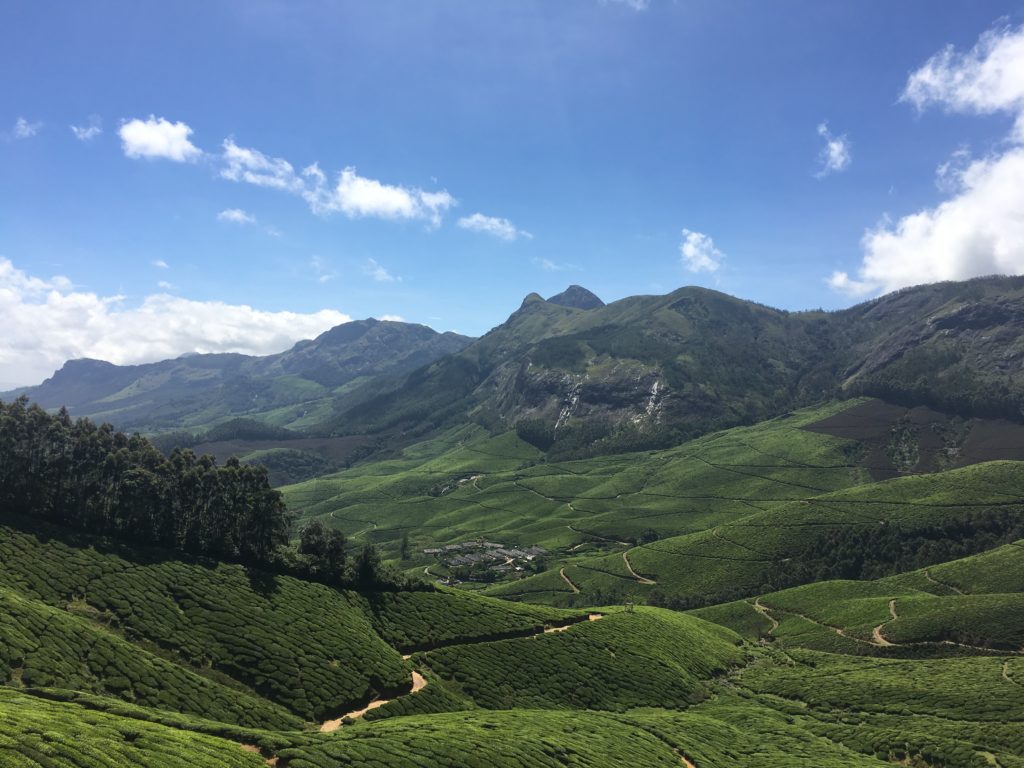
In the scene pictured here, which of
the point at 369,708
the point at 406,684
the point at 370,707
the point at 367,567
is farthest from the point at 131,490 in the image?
the point at 406,684

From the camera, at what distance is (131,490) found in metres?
106

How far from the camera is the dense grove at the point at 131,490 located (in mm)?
102188

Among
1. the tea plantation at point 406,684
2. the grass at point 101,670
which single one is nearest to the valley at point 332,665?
the grass at point 101,670

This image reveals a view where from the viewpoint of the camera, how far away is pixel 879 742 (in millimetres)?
91250

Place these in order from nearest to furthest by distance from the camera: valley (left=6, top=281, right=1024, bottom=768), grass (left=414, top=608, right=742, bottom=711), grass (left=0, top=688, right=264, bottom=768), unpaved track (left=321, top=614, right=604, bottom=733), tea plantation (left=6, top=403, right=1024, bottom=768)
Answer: grass (left=0, top=688, right=264, bottom=768) < tea plantation (left=6, top=403, right=1024, bottom=768) < valley (left=6, top=281, right=1024, bottom=768) < unpaved track (left=321, top=614, right=604, bottom=733) < grass (left=414, top=608, right=742, bottom=711)

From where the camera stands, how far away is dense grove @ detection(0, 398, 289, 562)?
102188mm

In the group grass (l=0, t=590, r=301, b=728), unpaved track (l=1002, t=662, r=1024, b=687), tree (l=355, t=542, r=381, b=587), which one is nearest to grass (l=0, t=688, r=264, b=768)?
grass (l=0, t=590, r=301, b=728)

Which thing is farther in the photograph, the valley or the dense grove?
the dense grove

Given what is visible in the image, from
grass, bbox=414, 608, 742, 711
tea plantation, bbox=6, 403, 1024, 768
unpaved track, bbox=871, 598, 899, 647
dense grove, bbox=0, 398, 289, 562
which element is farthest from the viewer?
unpaved track, bbox=871, 598, 899, 647

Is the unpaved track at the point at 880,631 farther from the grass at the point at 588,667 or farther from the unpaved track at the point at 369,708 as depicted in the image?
the unpaved track at the point at 369,708

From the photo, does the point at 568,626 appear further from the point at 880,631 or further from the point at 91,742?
the point at 880,631

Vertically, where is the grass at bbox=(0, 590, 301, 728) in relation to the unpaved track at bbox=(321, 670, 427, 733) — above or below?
above

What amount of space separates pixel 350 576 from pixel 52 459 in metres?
62.3

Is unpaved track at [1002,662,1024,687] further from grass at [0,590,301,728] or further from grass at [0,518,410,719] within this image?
grass at [0,590,301,728]
